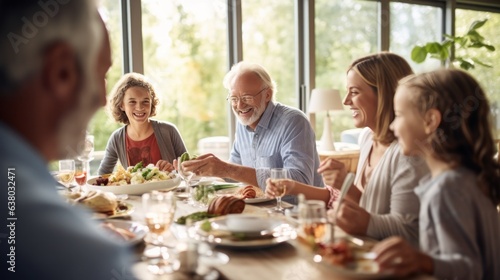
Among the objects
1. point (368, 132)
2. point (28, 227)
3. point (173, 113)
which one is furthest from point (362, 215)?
point (173, 113)

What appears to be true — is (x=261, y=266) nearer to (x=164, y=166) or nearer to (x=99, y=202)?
(x=99, y=202)

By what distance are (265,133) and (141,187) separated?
852 mm

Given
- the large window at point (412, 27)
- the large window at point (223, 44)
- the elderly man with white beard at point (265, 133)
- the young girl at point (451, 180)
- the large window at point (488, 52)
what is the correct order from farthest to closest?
the large window at point (488, 52)
the large window at point (412, 27)
the large window at point (223, 44)
the elderly man with white beard at point (265, 133)
the young girl at point (451, 180)

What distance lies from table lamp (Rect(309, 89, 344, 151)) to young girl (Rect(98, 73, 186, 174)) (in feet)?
6.44

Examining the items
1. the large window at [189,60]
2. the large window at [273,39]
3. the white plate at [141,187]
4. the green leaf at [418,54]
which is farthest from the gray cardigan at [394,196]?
the green leaf at [418,54]

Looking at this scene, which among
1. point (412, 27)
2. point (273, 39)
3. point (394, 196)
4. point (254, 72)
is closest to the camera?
point (394, 196)

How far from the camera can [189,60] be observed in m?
4.97

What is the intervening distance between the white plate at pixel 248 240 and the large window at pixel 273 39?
388cm

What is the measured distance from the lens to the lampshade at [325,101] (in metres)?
4.78

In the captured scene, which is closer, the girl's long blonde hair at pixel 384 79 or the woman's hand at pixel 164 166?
the girl's long blonde hair at pixel 384 79

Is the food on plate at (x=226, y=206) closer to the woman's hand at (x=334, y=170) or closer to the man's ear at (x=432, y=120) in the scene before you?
the woman's hand at (x=334, y=170)

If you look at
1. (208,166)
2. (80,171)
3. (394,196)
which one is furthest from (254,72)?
(394,196)

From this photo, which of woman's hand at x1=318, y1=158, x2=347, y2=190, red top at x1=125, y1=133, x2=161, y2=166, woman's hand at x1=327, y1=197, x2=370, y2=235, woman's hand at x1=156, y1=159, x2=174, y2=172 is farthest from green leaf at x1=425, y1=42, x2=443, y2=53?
woman's hand at x1=327, y1=197, x2=370, y2=235

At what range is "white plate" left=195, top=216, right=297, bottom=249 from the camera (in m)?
1.21
